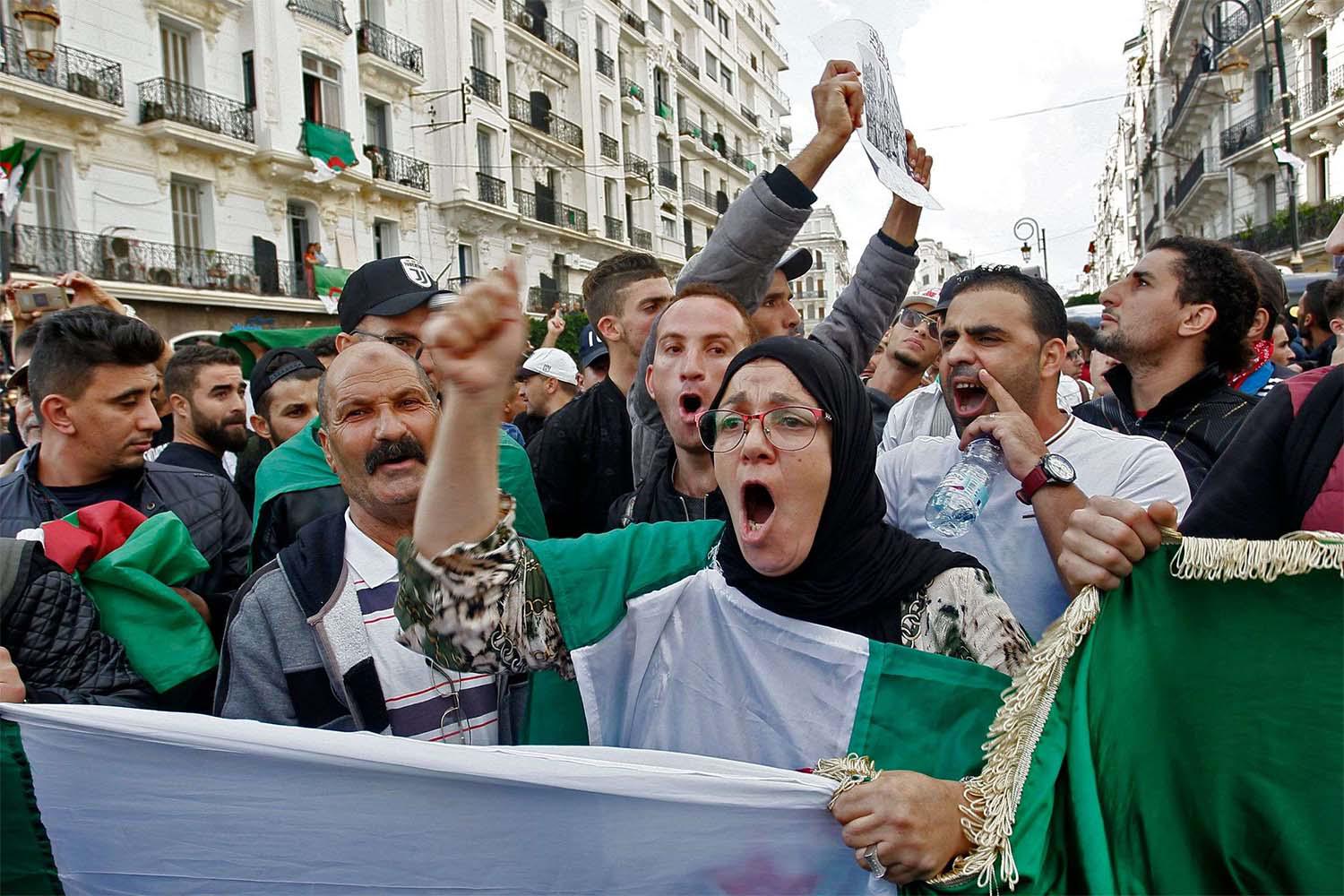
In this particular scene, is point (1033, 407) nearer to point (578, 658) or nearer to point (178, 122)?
point (578, 658)

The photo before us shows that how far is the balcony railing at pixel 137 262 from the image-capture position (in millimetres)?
16047

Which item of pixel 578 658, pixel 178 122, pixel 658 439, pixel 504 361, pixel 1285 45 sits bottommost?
pixel 578 658

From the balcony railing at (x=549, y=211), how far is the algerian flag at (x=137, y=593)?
2967 cm

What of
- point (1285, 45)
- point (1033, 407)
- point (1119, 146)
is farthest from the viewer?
point (1119, 146)

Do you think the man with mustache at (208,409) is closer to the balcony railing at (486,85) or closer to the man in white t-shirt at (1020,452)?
the man in white t-shirt at (1020,452)

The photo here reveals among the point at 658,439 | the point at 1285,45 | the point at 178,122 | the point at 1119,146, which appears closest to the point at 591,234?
the point at 178,122

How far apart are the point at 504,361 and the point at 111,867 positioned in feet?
3.94

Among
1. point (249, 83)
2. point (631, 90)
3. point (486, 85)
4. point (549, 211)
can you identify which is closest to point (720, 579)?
point (249, 83)

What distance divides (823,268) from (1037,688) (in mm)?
96487

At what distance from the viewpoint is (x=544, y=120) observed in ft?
108

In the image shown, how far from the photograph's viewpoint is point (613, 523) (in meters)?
2.96

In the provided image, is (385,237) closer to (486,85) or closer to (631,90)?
(486,85)

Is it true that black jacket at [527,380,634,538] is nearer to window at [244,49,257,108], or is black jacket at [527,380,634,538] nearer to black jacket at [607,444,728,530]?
black jacket at [607,444,728,530]

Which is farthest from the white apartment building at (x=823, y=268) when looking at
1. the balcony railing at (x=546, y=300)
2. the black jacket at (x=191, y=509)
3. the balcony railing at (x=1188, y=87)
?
the black jacket at (x=191, y=509)
